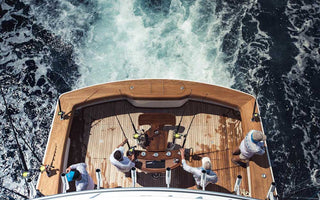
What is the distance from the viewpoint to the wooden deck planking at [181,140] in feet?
20.1

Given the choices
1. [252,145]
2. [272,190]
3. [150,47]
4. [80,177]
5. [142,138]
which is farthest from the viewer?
[150,47]

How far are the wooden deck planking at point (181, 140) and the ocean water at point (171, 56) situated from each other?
7.93 ft

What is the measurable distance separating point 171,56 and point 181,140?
12.2 feet

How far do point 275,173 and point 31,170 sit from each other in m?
6.47

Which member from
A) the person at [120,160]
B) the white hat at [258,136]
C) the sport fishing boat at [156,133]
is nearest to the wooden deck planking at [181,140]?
the sport fishing boat at [156,133]

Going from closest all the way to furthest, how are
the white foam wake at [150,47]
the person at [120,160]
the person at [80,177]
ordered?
the person at [80,177], the person at [120,160], the white foam wake at [150,47]

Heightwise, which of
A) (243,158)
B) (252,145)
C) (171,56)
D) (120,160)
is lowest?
(120,160)

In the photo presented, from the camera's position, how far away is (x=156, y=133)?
6.11m

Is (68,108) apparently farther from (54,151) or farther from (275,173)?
(275,173)

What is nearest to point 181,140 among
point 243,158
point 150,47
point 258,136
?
point 243,158

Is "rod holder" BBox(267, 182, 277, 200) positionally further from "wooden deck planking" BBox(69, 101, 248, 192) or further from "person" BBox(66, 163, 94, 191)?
"person" BBox(66, 163, 94, 191)

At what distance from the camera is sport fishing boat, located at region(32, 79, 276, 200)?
19.3ft

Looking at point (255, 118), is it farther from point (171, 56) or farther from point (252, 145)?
point (171, 56)

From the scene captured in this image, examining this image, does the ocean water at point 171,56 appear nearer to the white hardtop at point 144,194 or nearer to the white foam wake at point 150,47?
the white foam wake at point 150,47
